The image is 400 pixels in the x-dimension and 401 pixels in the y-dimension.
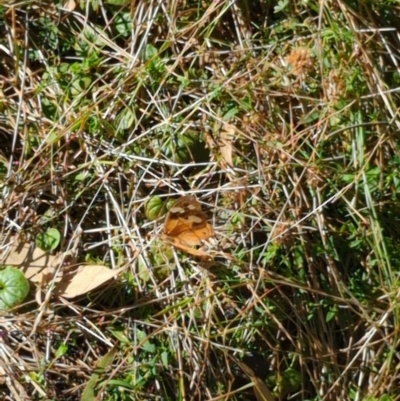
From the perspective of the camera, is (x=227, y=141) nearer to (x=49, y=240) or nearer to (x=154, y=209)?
(x=154, y=209)

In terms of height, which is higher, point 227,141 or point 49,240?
point 227,141

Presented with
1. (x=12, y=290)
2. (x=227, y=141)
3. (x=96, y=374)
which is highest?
(x=227, y=141)

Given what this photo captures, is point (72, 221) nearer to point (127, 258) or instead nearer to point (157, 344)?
point (127, 258)

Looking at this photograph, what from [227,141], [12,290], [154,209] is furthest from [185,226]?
[12,290]

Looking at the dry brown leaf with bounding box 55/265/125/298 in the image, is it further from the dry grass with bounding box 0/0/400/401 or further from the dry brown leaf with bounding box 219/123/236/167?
the dry brown leaf with bounding box 219/123/236/167

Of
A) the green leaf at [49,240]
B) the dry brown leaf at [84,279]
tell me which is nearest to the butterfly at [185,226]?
the dry brown leaf at [84,279]

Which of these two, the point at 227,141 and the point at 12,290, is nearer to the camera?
the point at 12,290
